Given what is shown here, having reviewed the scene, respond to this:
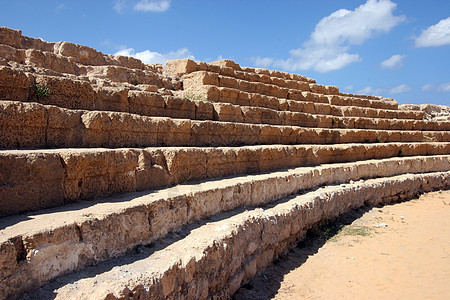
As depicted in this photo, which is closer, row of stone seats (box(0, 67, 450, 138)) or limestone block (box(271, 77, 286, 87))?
row of stone seats (box(0, 67, 450, 138))

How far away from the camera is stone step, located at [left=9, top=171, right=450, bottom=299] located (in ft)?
→ 8.16

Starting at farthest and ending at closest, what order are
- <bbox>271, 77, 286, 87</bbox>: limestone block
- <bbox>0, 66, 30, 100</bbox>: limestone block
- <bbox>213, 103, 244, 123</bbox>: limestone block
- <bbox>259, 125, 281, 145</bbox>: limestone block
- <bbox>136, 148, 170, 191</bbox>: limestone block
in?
<bbox>271, 77, 286, 87</bbox>: limestone block → <bbox>259, 125, 281, 145</bbox>: limestone block → <bbox>213, 103, 244, 123</bbox>: limestone block → <bbox>136, 148, 170, 191</bbox>: limestone block → <bbox>0, 66, 30, 100</bbox>: limestone block

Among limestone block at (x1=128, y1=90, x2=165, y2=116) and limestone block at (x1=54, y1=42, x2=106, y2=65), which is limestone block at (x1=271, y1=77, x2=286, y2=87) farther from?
limestone block at (x1=128, y1=90, x2=165, y2=116)

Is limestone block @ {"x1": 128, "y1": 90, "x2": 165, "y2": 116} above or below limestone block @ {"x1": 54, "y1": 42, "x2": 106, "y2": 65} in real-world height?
below

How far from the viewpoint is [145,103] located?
5.32 m

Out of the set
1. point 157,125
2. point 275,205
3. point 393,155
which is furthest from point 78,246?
point 393,155

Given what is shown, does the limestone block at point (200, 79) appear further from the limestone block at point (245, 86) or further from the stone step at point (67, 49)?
the stone step at point (67, 49)

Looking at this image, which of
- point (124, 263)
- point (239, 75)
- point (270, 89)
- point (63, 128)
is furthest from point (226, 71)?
point (124, 263)

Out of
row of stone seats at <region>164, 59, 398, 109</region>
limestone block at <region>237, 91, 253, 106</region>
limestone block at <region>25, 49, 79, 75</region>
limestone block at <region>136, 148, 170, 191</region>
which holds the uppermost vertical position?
row of stone seats at <region>164, 59, 398, 109</region>

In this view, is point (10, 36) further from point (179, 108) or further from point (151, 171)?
point (151, 171)

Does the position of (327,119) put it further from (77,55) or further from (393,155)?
(77,55)

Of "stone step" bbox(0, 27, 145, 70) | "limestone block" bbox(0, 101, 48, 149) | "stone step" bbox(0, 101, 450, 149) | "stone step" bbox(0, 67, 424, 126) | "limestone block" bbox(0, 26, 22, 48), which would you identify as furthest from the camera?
"stone step" bbox(0, 27, 145, 70)

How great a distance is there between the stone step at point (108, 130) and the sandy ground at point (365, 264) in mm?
2490

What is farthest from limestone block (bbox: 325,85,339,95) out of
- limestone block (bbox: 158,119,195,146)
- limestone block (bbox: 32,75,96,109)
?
limestone block (bbox: 32,75,96,109)
